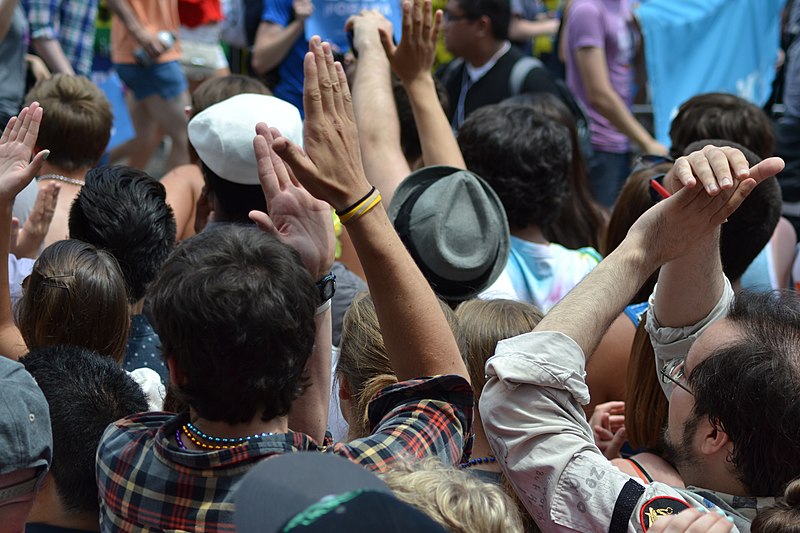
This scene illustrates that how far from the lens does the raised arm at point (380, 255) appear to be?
1986mm

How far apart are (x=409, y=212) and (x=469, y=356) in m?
0.66

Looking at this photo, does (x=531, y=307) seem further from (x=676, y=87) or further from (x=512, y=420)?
(x=676, y=87)

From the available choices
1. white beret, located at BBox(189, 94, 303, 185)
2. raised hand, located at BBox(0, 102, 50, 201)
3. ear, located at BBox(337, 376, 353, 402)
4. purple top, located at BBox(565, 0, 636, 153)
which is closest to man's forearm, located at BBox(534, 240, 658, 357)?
ear, located at BBox(337, 376, 353, 402)

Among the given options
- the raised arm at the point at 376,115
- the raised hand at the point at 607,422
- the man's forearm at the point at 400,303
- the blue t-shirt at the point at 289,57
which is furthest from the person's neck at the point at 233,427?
the blue t-shirt at the point at 289,57

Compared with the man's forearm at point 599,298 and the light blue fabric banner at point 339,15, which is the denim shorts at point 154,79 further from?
the man's forearm at point 599,298

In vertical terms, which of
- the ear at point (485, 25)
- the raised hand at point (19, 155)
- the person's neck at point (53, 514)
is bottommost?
the person's neck at point (53, 514)

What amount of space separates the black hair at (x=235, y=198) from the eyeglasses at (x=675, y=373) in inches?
49.4

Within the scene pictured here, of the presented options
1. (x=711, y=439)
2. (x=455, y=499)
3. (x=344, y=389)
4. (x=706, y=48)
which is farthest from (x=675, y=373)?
(x=706, y=48)

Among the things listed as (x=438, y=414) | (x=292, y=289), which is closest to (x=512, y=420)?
(x=438, y=414)

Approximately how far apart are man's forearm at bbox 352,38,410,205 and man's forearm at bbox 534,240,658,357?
130 cm

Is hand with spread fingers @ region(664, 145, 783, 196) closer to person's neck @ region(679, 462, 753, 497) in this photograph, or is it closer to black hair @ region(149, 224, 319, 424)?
person's neck @ region(679, 462, 753, 497)

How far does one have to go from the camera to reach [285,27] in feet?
21.7

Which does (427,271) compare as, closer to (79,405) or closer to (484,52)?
(79,405)

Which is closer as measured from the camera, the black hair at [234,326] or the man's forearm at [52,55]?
the black hair at [234,326]
